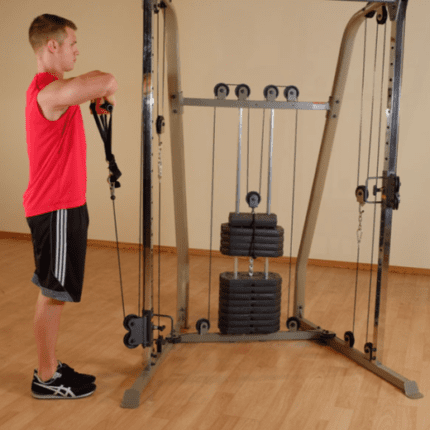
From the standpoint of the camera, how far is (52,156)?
6.92 ft

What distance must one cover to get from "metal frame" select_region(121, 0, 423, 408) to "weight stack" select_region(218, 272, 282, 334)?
62mm

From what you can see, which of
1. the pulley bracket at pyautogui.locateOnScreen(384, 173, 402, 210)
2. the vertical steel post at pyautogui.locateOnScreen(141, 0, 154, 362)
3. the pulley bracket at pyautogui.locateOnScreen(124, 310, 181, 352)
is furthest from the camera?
the pulley bracket at pyautogui.locateOnScreen(384, 173, 402, 210)

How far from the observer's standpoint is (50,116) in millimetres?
2059

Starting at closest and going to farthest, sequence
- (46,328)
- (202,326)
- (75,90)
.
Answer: (75,90), (46,328), (202,326)

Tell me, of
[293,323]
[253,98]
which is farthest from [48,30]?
[253,98]

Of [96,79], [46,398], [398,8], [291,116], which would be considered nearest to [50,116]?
[96,79]

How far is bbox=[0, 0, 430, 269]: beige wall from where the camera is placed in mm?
4570

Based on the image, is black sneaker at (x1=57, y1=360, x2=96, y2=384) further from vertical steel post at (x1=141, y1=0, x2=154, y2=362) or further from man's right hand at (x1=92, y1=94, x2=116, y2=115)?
man's right hand at (x1=92, y1=94, x2=116, y2=115)

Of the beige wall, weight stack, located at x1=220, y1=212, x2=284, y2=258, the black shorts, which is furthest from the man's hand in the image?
the beige wall

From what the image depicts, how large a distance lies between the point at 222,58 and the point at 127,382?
124 inches

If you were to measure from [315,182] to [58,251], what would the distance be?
4.60 ft

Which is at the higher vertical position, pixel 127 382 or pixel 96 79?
pixel 96 79

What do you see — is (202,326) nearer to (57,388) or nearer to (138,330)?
(138,330)

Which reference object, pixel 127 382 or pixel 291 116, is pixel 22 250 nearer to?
pixel 291 116
